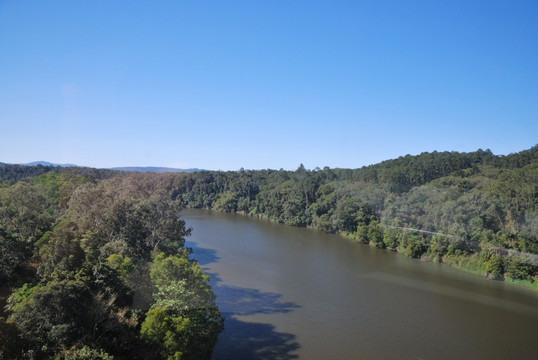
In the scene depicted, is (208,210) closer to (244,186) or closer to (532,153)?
(244,186)

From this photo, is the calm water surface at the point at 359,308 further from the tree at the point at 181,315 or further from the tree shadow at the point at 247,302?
the tree at the point at 181,315

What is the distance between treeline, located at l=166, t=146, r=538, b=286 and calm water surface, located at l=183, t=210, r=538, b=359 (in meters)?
1.98

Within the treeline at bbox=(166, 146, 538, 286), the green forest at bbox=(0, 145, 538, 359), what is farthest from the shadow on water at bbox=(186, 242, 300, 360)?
the treeline at bbox=(166, 146, 538, 286)

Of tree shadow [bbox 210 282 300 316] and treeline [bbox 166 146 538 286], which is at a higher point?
treeline [bbox 166 146 538 286]

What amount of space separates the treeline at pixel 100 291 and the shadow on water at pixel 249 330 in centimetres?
67

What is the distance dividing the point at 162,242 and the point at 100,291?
10.3 meters

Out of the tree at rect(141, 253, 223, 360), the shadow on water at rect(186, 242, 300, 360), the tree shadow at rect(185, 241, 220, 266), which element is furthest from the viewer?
the tree shadow at rect(185, 241, 220, 266)

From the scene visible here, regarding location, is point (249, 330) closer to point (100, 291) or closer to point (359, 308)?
point (100, 291)

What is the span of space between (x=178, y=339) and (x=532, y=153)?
41.1 metres

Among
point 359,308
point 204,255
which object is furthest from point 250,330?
point 204,255

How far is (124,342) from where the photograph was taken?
9836 mm

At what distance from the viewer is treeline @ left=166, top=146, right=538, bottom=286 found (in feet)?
74.9

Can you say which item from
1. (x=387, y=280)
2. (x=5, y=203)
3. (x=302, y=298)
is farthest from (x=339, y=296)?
(x=5, y=203)

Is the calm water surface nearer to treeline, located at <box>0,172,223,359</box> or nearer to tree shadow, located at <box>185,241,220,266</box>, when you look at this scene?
tree shadow, located at <box>185,241,220,266</box>
